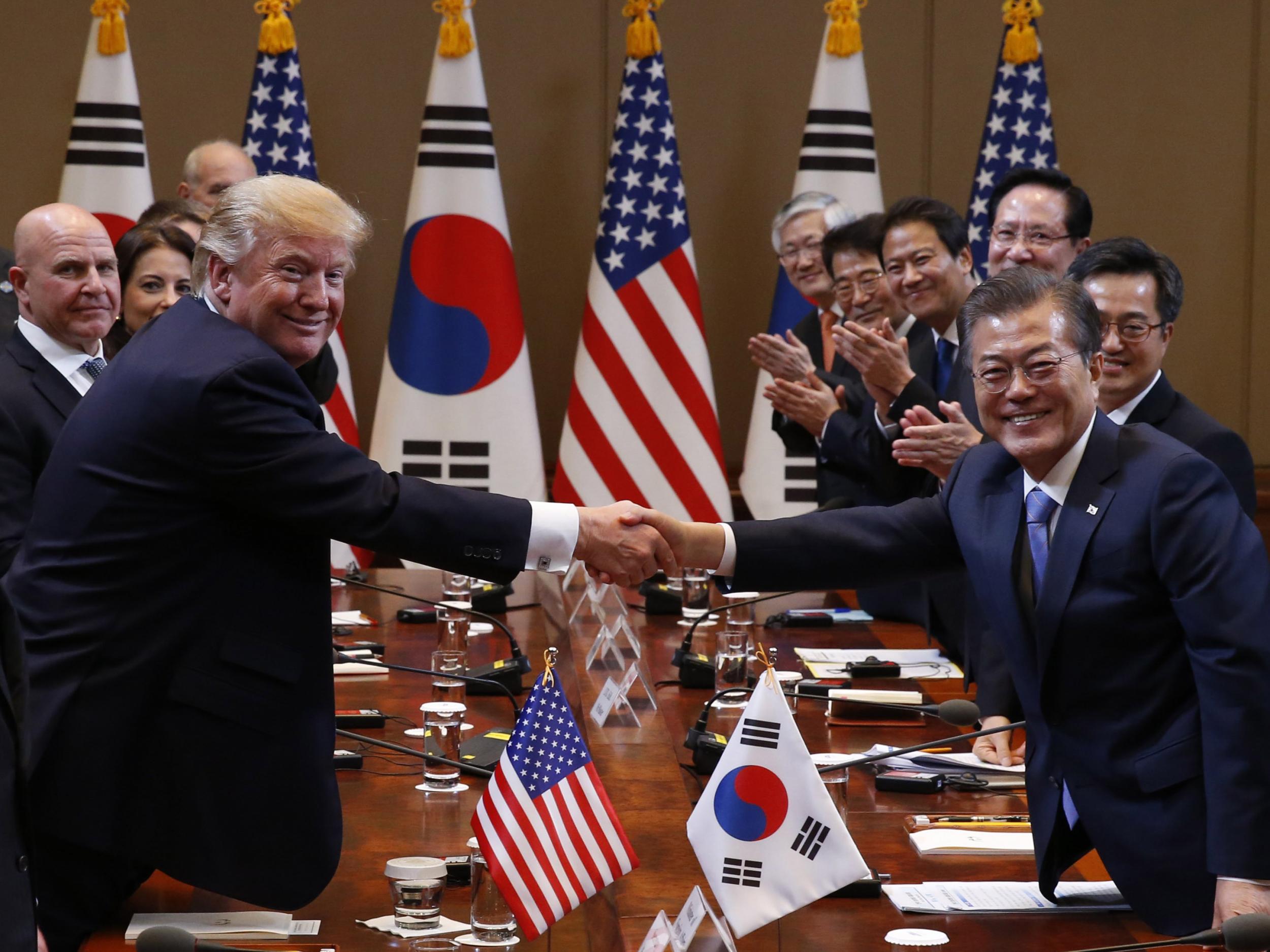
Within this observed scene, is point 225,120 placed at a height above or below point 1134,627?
above

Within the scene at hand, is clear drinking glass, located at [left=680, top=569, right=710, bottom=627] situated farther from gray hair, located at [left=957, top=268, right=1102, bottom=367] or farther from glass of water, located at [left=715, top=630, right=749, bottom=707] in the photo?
gray hair, located at [left=957, top=268, right=1102, bottom=367]

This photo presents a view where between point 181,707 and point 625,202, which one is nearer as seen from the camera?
point 181,707

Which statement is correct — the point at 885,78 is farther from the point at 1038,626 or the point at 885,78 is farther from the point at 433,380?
the point at 1038,626

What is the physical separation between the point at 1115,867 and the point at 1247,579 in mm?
455

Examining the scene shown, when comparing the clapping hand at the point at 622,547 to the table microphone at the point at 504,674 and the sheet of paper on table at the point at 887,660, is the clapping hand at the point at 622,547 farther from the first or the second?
the sheet of paper on table at the point at 887,660

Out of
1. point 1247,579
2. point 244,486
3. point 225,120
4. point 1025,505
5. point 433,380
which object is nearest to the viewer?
point 1247,579

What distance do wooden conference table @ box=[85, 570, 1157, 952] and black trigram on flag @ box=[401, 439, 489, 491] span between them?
235 cm

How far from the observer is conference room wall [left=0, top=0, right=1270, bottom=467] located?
6.52 m

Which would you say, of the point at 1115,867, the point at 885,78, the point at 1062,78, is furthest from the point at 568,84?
the point at 1115,867

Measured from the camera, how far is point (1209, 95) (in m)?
6.67

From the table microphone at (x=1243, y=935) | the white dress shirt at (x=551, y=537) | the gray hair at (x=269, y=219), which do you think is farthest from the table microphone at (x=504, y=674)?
the table microphone at (x=1243, y=935)

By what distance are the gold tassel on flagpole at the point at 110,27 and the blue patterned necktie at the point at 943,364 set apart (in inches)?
A: 142

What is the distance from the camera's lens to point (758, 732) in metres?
1.96

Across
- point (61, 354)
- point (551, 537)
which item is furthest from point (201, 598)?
point (61, 354)
